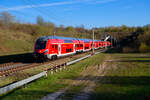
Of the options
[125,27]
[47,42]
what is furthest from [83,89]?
[125,27]

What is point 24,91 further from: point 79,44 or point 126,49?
point 126,49

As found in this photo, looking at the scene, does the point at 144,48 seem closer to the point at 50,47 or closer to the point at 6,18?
the point at 50,47

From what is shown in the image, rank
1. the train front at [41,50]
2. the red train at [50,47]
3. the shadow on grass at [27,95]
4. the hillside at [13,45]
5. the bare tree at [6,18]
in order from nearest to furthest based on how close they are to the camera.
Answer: the shadow on grass at [27,95] → the train front at [41,50] → the red train at [50,47] → the hillside at [13,45] → the bare tree at [6,18]

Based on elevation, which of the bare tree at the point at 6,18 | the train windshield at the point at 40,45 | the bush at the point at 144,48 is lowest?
the bush at the point at 144,48

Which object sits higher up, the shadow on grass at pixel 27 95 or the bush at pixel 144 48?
the bush at pixel 144 48

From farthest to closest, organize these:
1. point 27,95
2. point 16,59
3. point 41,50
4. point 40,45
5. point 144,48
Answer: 1. point 144,48
2. point 16,59
3. point 40,45
4. point 41,50
5. point 27,95

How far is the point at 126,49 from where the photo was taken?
47969 millimetres

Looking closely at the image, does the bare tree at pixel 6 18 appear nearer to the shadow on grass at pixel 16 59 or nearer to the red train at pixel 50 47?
the shadow on grass at pixel 16 59

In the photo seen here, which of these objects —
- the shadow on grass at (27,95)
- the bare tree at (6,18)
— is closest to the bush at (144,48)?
the shadow on grass at (27,95)

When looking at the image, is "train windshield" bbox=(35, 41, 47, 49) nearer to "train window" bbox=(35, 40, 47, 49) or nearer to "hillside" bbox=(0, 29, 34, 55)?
"train window" bbox=(35, 40, 47, 49)

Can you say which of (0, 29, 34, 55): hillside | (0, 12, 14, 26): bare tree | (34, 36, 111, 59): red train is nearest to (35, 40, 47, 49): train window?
(34, 36, 111, 59): red train

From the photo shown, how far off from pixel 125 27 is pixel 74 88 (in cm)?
11526

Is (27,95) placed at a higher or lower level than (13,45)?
lower

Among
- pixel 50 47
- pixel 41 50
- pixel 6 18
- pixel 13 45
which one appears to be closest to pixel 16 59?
pixel 41 50
